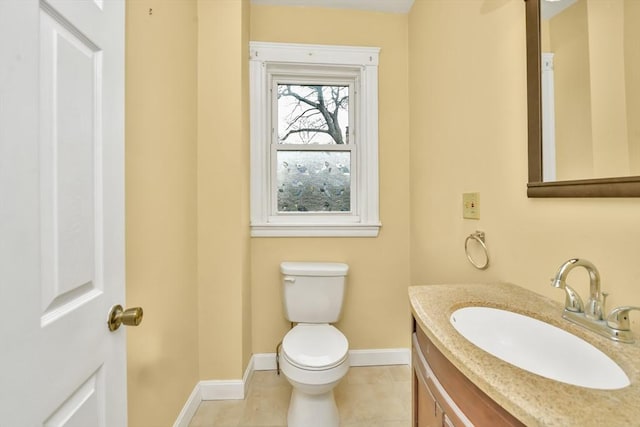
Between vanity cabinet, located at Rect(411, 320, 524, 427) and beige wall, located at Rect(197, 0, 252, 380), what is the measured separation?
1.09 metres

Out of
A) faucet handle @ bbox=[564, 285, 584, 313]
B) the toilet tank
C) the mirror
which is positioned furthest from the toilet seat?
the mirror

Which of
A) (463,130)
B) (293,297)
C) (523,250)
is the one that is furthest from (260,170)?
(523,250)

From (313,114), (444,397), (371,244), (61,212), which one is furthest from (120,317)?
(313,114)

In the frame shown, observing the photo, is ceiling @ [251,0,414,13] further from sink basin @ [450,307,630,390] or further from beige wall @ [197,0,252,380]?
sink basin @ [450,307,630,390]

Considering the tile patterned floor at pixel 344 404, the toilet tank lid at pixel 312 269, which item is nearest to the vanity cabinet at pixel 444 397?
the tile patterned floor at pixel 344 404

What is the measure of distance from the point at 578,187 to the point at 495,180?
1.18 feet

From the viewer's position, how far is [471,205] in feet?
4.17

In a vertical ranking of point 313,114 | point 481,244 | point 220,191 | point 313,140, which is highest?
point 313,114

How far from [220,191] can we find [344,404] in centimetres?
143

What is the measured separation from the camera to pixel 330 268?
1.73m

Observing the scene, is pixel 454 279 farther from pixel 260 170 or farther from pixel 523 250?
pixel 260 170

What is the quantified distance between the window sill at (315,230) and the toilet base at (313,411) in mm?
921

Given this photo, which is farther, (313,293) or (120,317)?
(313,293)

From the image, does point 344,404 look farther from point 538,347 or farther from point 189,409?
point 538,347
